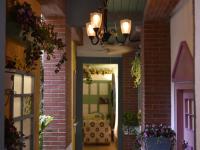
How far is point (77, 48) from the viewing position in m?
8.79

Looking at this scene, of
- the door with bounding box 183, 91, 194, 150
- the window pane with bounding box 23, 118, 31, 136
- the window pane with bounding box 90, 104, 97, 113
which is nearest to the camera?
the window pane with bounding box 23, 118, 31, 136

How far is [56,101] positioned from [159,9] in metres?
1.94

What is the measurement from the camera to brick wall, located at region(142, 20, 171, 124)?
17.5ft

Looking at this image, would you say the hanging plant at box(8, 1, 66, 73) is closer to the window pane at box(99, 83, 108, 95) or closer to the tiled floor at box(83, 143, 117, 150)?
the tiled floor at box(83, 143, 117, 150)

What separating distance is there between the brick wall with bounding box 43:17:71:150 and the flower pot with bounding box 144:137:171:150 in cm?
132

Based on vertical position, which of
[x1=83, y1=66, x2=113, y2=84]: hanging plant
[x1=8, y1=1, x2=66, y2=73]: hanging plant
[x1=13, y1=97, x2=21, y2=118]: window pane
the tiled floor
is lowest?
the tiled floor

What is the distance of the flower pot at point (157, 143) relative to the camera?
455cm

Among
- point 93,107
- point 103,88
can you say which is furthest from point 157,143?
point 103,88

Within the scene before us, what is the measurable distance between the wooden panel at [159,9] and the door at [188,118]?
3.44 ft

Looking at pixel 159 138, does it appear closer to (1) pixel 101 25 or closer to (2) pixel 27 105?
(1) pixel 101 25

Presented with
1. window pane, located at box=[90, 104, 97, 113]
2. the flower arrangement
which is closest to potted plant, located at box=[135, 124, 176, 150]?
the flower arrangement

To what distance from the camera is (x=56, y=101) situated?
17.7 ft

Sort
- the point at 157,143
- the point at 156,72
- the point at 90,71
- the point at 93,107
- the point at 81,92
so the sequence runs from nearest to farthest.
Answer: the point at 157,143 → the point at 156,72 → the point at 81,92 → the point at 90,71 → the point at 93,107

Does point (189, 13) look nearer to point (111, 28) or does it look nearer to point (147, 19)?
point (147, 19)
